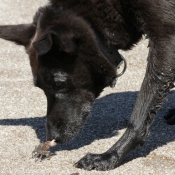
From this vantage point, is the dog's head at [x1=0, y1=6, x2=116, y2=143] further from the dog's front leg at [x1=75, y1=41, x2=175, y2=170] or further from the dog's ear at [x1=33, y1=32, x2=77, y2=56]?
the dog's front leg at [x1=75, y1=41, x2=175, y2=170]

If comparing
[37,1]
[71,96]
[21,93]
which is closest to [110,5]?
[71,96]

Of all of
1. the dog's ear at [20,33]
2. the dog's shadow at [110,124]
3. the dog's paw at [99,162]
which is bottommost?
the dog's shadow at [110,124]

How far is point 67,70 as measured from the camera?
4238mm

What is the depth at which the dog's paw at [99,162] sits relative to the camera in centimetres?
413

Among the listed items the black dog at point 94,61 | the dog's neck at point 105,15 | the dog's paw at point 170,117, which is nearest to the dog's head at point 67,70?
the black dog at point 94,61

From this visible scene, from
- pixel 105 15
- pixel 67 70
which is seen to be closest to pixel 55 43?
pixel 67 70

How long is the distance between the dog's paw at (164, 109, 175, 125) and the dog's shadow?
47mm

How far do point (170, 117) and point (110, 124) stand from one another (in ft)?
1.88

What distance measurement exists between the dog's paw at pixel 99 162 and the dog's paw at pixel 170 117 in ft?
3.70

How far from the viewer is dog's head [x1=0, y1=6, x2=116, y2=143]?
4.13 meters

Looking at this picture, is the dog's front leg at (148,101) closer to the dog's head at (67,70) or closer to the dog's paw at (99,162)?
the dog's paw at (99,162)

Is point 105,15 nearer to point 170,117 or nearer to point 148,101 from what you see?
point 148,101

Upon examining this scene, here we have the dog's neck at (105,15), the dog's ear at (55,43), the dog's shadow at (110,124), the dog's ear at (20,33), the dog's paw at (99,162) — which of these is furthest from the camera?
the dog's shadow at (110,124)

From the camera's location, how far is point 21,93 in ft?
19.4
